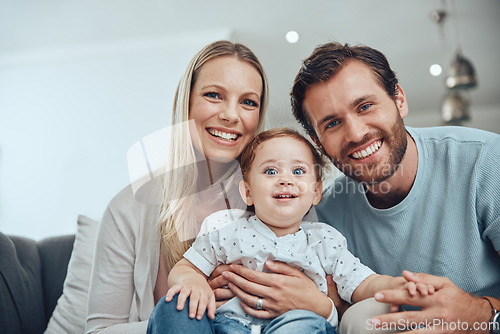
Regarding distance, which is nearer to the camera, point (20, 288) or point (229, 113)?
point (229, 113)

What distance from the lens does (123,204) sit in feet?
3.15

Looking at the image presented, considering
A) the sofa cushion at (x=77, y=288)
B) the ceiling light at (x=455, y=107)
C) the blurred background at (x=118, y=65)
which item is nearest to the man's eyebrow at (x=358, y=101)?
the blurred background at (x=118, y=65)

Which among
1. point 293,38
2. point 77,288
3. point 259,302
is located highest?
point 293,38

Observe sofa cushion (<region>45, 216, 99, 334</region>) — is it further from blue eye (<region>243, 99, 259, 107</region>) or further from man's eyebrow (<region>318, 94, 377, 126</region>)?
man's eyebrow (<region>318, 94, 377, 126</region>)

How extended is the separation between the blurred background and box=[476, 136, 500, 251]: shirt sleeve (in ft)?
1.38

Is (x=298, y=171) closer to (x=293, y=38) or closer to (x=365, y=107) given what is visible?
(x=365, y=107)

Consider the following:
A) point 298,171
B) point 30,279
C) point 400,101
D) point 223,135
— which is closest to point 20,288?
point 30,279

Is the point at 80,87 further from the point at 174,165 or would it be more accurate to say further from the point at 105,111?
the point at 174,165

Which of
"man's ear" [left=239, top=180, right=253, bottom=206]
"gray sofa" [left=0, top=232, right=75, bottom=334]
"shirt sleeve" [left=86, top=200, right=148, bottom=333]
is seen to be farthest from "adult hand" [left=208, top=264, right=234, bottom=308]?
"gray sofa" [left=0, top=232, right=75, bottom=334]

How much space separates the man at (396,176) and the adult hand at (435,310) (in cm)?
9

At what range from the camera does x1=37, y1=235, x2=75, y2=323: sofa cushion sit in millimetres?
1268

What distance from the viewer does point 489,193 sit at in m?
0.83

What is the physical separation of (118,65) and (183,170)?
1111 mm

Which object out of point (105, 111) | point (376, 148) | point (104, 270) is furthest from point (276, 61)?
point (105, 111)
